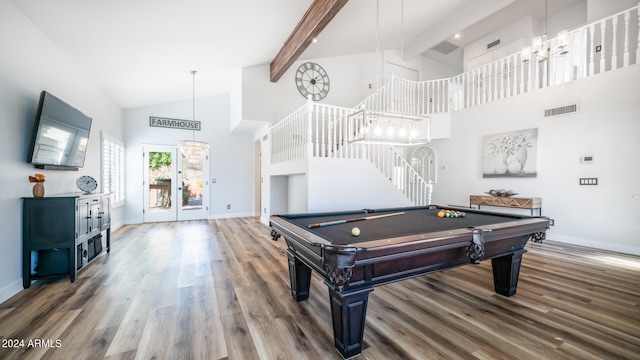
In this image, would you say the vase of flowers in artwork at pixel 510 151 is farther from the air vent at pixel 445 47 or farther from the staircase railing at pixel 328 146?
the air vent at pixel 445 47

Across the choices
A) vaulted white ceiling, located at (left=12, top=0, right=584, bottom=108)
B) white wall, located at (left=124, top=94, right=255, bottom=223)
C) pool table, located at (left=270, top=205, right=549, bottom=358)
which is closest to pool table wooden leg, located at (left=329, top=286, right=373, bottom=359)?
pool table, located at (left=270, top=205, right=549, bottom=358)

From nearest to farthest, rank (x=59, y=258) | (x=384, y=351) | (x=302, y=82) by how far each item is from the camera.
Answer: (x=384, y=351) → (x=59, y=258) → (x=302, y=82)

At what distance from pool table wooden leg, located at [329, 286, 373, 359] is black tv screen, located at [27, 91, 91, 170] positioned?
366 cm

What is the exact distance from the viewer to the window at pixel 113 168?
214 inches

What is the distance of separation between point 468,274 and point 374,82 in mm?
6323

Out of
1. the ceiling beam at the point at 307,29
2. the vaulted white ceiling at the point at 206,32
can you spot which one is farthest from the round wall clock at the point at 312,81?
the ceiling beam at the point at 307,29

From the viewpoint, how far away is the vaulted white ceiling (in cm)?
312

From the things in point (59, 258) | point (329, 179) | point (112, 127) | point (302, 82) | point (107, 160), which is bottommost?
point (59, 258)

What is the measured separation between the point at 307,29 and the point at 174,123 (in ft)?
16.3

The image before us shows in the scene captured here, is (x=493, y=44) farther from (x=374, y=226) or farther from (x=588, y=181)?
(x=374, y=226)

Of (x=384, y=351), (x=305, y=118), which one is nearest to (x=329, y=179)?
(x=305, y=118)

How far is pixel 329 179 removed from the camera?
493 centimetres

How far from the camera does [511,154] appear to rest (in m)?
5.80

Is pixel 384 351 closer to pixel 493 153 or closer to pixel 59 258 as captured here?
pixel 59 258
